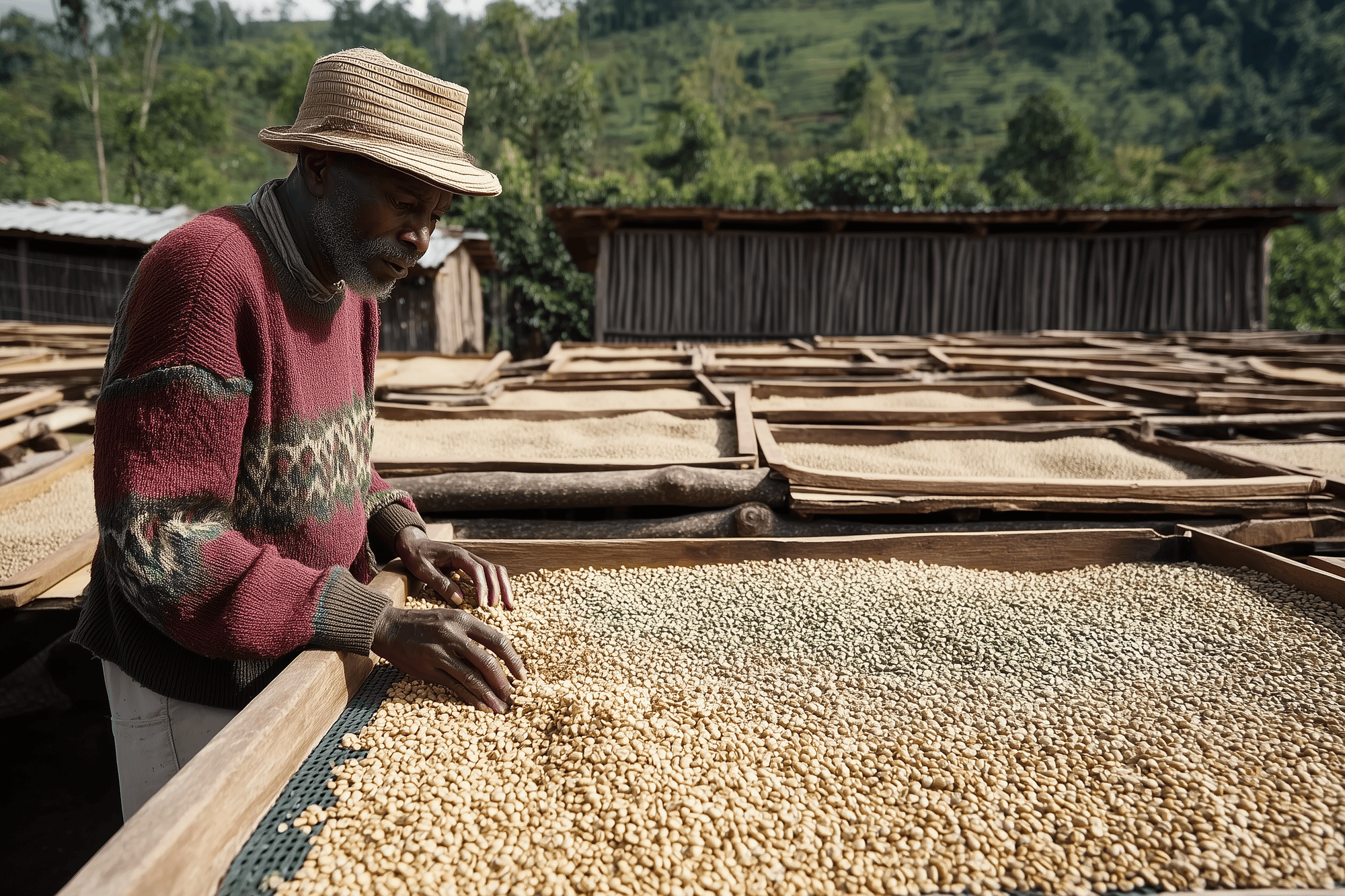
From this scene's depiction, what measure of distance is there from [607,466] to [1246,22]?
81065mm

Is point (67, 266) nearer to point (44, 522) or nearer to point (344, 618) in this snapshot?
point (44, 522)

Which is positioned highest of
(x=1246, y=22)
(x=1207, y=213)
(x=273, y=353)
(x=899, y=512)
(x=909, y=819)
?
(x=1246, y=22)

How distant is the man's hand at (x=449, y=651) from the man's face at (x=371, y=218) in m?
0.63

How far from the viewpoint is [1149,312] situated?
390 inches

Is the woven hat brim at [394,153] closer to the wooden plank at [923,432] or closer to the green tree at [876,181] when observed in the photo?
the wooden plank at [923,432]

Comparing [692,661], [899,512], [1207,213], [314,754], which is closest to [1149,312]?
[1207,213]

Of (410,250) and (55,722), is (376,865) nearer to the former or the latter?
(410,250)

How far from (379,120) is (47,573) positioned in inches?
78.9

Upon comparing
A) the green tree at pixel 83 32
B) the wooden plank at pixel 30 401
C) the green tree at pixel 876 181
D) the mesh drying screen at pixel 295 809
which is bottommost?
the mesh drying screen at pixel 295 809

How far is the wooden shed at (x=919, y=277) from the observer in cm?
974

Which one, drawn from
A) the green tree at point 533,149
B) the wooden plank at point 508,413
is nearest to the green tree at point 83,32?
the green tree at point 533,149

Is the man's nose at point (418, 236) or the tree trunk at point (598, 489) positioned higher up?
the man's nose at point (418, 236)

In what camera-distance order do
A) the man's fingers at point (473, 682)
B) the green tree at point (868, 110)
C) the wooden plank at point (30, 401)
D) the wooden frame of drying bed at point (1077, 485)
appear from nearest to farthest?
the man's fingers at point (473, 682), the wooden frame of drying bed at point (1077, 485), the wooden plank at point (30, 401), the green tree at point (868, 110)

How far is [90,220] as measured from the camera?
11766mm
